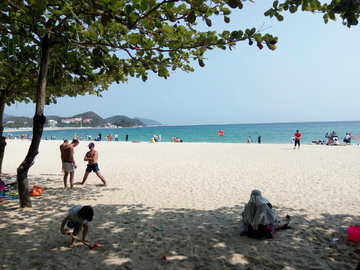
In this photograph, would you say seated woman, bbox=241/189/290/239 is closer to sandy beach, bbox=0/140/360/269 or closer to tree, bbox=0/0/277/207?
sandy beach, bbox=0/140/360/269

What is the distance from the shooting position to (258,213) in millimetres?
4160

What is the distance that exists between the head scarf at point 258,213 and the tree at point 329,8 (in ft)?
9.12

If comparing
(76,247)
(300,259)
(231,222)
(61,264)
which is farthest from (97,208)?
(300,259)

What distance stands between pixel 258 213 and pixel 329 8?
322 centimetres

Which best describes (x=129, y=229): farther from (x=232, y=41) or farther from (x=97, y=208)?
(x=232, y=41)

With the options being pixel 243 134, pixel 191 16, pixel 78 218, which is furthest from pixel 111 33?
pixel 243 134

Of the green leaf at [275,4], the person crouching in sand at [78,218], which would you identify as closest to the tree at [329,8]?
the green leaf at [275,4]

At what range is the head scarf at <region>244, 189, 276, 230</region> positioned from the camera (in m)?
4.16

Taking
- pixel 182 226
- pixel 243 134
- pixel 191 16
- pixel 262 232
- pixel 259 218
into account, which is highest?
pixel 191 16

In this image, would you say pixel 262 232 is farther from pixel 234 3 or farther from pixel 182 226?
pixel 234 3

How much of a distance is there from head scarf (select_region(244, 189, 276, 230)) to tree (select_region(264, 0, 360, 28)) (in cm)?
278

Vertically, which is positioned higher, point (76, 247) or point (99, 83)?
point (99, 83)

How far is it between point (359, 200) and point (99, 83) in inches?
347

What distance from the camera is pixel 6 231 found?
14.6ft
